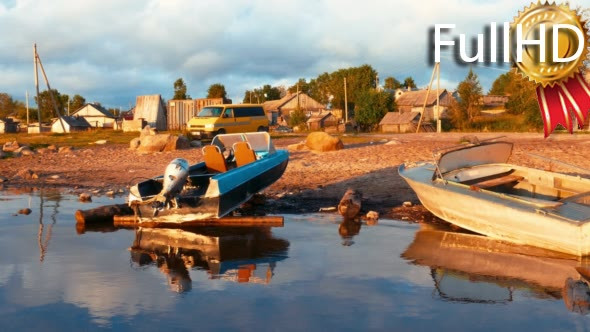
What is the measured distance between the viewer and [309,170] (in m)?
18.5

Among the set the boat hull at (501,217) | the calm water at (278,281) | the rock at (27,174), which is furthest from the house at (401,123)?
the calm water at (278,281)

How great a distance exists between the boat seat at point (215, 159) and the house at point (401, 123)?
125 ft

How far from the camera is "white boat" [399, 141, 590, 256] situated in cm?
980

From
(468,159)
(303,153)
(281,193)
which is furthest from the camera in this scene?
(303,153)

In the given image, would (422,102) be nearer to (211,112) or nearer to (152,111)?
(152,111)

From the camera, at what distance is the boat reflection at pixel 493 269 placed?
793cm

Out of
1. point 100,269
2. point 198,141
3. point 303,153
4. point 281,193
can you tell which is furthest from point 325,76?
point 100,269

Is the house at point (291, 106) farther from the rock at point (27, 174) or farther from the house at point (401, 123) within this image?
the rock at point (27, 174)

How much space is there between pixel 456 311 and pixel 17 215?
10.6m

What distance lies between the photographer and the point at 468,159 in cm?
1277

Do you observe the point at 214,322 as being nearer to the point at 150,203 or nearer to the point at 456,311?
the point at 456,311

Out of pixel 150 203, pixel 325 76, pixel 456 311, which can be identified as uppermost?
pixel 325 76

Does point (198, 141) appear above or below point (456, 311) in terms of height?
above

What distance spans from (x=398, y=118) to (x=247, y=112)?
25.4m
